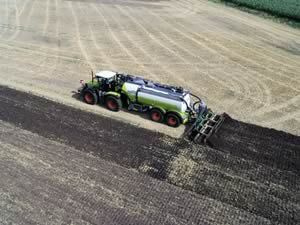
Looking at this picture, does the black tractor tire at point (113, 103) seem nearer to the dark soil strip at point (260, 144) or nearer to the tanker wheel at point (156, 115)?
the tanker wheel at point (156, 115)

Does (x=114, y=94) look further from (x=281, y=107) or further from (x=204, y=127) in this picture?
(x=281, y=107)

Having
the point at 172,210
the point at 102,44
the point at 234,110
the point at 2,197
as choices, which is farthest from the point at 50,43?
the point at 172,210

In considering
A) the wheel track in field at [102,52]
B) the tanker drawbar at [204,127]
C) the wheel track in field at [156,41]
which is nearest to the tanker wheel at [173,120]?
the tanker drawbar at [204,127]

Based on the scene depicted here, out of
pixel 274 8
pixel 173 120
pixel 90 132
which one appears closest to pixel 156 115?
pixel 173 120

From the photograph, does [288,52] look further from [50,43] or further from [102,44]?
[50,43]

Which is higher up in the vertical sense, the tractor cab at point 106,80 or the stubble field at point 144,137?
the tractor cab at point 106,80
